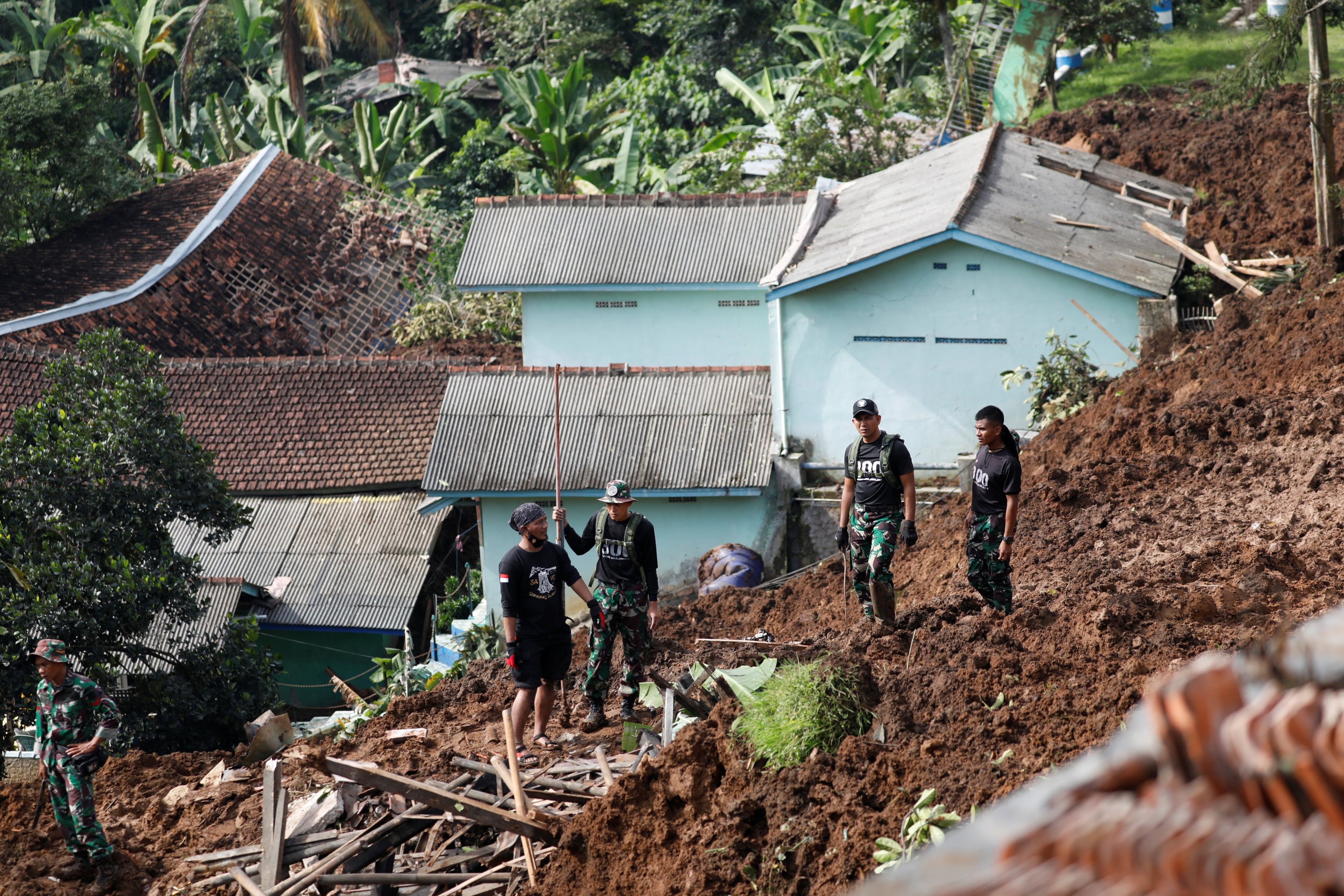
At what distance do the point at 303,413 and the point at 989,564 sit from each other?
1657 centimetres

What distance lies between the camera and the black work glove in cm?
840

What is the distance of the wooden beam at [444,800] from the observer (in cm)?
705

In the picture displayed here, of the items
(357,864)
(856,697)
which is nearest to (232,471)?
(357,864)

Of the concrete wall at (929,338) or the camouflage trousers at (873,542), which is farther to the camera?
the concrete wall at (929,338)

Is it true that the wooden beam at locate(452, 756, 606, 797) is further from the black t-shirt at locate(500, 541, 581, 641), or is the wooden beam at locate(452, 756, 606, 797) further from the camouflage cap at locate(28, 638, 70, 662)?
the camouflage cap at locate(28, 638, 70, 662)

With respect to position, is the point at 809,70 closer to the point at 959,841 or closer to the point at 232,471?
the point at 232,471

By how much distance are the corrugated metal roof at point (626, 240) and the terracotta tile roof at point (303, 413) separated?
2351 mm

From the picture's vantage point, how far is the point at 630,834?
22.2 ft

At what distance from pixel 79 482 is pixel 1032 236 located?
12.7 metres

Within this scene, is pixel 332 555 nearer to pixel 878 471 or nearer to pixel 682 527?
pixel 682 527

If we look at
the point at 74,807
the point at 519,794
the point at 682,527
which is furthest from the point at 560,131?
the point at 519,794

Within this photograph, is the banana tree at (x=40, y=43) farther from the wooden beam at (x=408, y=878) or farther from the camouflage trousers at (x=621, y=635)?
the wooden beam at (x=408, y=878)

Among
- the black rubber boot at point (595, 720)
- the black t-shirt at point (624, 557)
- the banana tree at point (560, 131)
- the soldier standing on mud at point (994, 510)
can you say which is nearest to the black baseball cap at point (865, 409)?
the soldier standing on mud at point (994, 510)

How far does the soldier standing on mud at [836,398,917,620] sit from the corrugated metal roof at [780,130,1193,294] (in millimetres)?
8833
